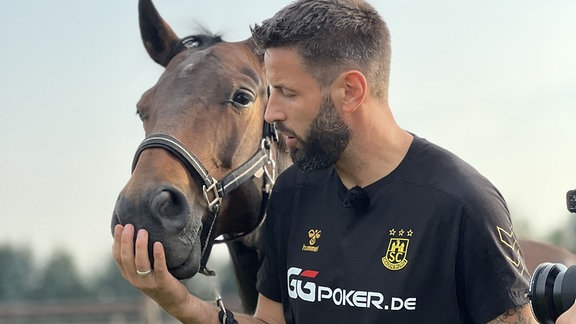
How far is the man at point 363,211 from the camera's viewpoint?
9.59 feet

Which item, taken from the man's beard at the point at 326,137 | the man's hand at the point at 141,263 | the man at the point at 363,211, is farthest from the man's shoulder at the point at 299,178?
the man's hand at the point at 141,263

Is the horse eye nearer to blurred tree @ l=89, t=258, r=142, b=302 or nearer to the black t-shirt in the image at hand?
the black t-shirt

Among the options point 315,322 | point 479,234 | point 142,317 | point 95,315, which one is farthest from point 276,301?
point 95,315

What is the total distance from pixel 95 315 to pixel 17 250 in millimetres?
25345

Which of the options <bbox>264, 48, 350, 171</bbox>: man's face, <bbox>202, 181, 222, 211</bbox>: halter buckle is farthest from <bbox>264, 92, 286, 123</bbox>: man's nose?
<bbox>202, 181, 222, 211</bbox>: halter buckle

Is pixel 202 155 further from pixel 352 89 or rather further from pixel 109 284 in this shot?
pixel 109 284

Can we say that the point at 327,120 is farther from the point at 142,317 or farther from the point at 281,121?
the point at 142,317

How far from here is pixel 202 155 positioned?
3.69 m

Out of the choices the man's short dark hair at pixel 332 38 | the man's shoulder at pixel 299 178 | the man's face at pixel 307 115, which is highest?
the man's short dark hair at pixel 332 38

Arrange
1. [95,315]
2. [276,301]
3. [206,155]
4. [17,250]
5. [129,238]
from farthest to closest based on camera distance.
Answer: [17,250], [95,315], [206,155], [276,301], [129,238]

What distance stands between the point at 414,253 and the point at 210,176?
1038 millimetres

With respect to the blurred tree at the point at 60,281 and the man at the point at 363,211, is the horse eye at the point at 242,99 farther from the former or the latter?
the blurred tree at the point at 60,281

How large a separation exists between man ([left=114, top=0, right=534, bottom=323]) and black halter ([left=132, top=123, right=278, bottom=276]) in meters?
0.43

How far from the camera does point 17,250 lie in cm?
4044
